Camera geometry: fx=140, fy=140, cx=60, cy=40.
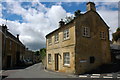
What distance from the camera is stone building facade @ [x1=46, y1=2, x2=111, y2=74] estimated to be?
16641 mm

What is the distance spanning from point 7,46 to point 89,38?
17903 millimetres

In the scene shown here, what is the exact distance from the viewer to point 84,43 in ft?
56.8

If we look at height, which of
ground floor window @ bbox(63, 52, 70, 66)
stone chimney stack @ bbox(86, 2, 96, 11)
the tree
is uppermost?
stone chimney stack @ bbox(86, 2, 96, 11)

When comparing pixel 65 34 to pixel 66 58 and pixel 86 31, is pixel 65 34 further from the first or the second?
pixel 66 58

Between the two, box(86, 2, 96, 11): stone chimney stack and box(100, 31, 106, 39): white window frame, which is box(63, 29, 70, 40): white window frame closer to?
box(86, 2, 96, 11): stone chimney stack

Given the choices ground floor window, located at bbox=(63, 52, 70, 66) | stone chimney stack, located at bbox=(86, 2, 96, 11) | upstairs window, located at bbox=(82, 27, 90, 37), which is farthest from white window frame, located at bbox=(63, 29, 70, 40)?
stone chimney stack, located at bbox=(86, 2, 96, 11)

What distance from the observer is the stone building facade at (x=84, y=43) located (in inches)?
655

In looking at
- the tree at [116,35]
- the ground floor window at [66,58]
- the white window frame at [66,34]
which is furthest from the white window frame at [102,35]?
the tree at [116,35]

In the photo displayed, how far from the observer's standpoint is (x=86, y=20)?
59.1 feet

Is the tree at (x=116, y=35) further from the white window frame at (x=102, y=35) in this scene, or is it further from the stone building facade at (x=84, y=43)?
the white window frame at (x=102, y=35)

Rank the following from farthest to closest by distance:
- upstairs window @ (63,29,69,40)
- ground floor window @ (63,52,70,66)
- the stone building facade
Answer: upstairs window @ (63,29,69,40) → ground floor window @ (63,52,70,66) → the stone building facade

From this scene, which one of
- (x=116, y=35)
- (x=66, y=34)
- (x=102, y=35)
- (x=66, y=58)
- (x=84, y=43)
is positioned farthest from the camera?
(x=116, y=35)

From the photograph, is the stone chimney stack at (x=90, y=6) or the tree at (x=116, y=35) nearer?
the stone chimney stack at (x=90, y=6)

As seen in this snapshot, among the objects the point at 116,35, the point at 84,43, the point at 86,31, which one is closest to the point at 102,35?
the point at 86,31
